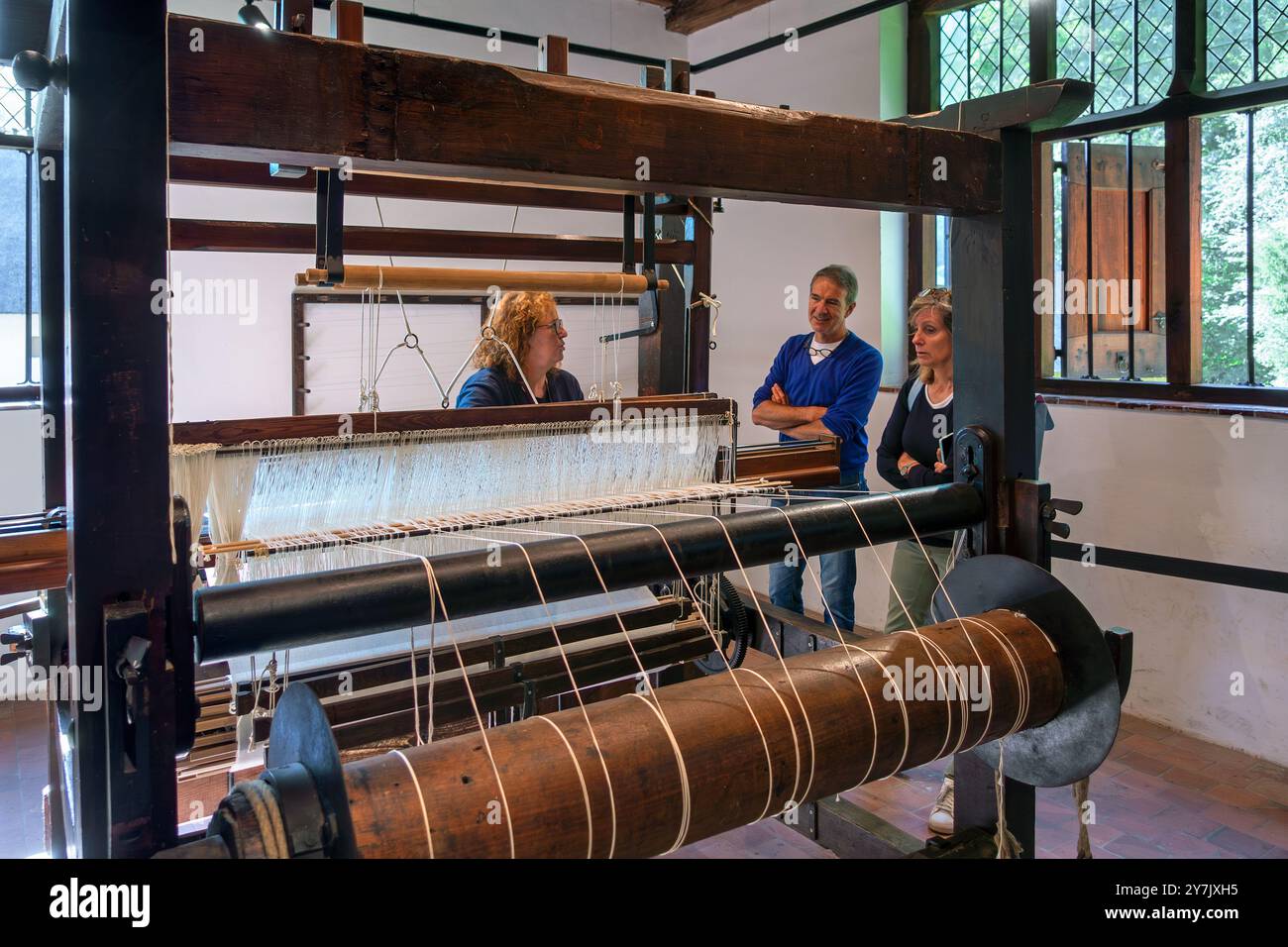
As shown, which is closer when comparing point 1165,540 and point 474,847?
point 474,847

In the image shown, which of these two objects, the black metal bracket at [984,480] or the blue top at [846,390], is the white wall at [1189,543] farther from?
the black metal bracket at [984,480]

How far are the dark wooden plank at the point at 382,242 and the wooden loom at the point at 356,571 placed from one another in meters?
Result: 1.55

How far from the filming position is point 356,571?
107cm

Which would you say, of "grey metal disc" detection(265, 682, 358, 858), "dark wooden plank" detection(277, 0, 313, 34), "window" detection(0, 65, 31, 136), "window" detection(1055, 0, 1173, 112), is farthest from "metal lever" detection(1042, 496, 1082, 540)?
"window" detection(0, 65, 31, 136)

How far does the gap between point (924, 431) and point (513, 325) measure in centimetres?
125

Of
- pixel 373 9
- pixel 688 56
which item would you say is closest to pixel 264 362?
pixel 373 9

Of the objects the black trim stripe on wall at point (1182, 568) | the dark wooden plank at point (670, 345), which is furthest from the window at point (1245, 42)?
the dark wooden plank at point (670, 345)

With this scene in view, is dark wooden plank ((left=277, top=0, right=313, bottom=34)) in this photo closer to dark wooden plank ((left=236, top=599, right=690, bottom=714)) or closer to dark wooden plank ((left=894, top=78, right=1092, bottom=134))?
dark wooden plank ((left=894, top=78, right=1092, bottom=134))

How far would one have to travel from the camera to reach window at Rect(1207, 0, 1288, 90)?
3.16m

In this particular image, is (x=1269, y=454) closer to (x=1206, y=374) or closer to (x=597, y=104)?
(x=1206, y=374)

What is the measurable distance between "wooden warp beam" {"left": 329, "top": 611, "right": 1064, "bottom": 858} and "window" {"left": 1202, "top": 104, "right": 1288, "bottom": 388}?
2.51m

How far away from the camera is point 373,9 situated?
433 cm

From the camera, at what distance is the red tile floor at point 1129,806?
2713mm

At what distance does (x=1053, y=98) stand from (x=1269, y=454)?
7.48 ft
